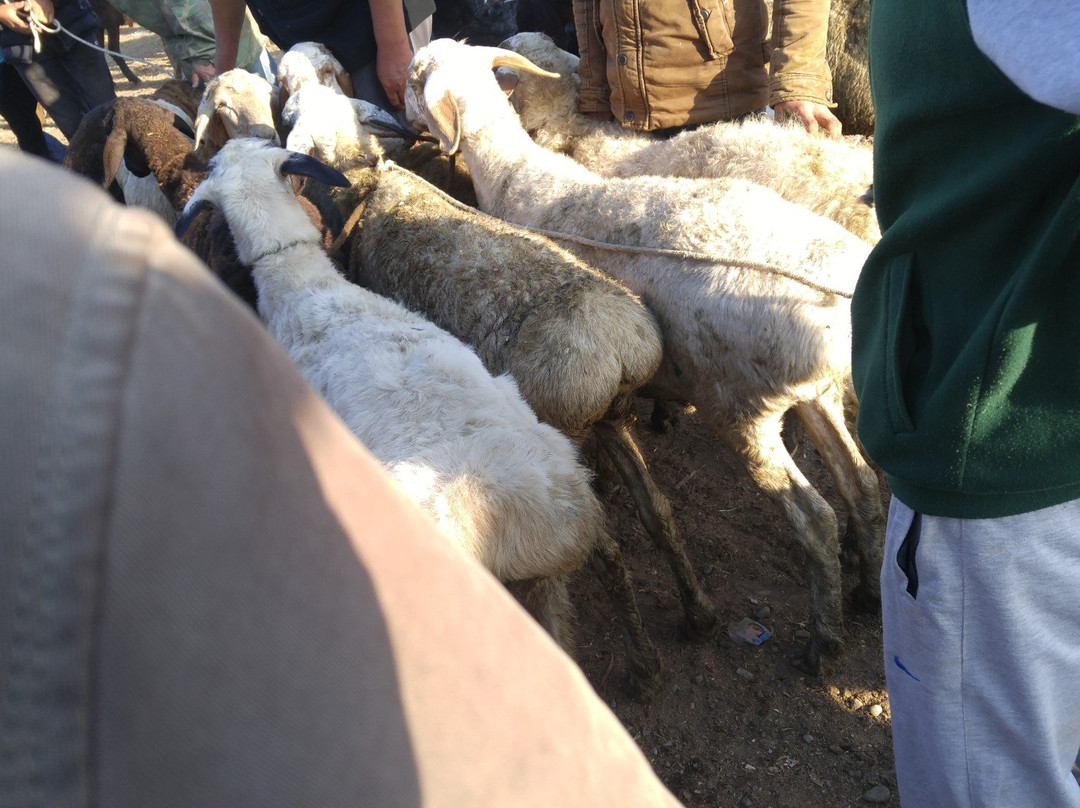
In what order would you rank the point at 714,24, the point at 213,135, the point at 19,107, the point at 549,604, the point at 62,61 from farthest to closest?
the point at 19,107 → the point at 62,61 → the point at 213,135 → the point at 714,24 → the point at 549,604

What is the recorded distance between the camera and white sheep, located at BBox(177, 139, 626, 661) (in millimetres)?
2132

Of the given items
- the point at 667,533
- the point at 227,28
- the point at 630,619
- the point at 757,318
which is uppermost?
the point at 227,28

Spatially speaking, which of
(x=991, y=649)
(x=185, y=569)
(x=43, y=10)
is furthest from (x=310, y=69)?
(x=185, y=569)

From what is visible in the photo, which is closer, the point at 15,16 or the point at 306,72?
the point at 306,72

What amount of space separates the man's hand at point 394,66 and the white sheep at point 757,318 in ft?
7.21

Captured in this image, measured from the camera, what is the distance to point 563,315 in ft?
8.99

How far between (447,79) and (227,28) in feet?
7.16

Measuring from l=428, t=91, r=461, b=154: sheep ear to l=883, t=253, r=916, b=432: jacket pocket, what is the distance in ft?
10.4

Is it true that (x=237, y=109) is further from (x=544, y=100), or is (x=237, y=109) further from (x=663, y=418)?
(x=663, y=418)

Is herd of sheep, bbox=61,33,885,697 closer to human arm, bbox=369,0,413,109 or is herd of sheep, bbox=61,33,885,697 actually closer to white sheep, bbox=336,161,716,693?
→ white sheep, bbox=336,161,716,693

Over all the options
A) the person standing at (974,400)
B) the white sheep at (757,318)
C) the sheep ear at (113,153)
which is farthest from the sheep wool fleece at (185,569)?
the sheep ear at (113,153)

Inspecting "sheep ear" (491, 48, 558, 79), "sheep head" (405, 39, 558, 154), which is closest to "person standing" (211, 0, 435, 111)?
"sheep head" (405, 39, 558, 154)

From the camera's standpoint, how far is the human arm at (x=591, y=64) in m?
4.21

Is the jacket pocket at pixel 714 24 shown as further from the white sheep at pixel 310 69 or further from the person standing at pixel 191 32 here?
the person standing at pixel 191 32
